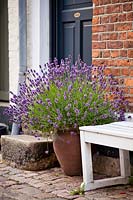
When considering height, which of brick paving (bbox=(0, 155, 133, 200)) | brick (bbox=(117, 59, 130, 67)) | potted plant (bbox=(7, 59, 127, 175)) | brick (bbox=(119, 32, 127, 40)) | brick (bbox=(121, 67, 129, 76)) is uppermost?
brick (bbox=(119, 32, 127, 40))

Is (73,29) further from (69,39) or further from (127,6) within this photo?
(127,6)

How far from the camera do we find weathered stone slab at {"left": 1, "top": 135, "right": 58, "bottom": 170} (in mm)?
4863

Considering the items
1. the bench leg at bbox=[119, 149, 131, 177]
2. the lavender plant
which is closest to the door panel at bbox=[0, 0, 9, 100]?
the lavender plant

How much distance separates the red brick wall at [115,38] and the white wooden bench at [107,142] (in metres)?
0.59

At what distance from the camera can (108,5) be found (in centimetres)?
479

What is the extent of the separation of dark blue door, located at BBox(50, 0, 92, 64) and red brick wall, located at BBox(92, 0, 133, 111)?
80 cm

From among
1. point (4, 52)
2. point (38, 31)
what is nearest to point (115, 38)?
point (38, 31)

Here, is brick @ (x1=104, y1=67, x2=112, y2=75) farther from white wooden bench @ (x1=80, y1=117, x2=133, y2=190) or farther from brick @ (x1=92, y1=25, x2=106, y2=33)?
white wooden bench @ (x1=80, y1=117, x2=133, y2=190)

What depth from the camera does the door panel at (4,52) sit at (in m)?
7.39

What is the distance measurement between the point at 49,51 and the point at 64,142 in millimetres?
1967

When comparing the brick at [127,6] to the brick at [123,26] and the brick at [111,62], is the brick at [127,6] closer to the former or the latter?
the brick at [123,26]

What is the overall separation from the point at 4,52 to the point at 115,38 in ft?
10.3

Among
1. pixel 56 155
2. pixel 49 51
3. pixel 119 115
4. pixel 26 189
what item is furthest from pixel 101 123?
pixel 49 51

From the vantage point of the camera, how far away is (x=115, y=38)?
4.74 meters
